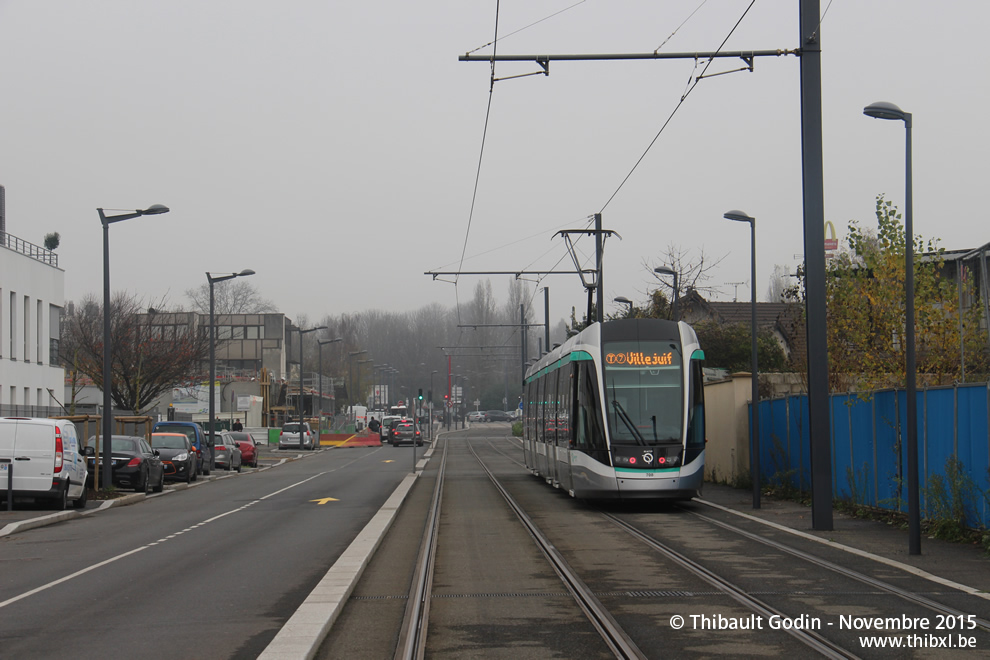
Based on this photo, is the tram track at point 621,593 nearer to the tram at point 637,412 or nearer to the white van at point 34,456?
the tram at point 637,412

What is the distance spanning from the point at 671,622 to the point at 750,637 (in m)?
0.80

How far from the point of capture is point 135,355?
53312mm

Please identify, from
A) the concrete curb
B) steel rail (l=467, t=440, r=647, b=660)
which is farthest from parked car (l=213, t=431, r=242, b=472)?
the concrete curb

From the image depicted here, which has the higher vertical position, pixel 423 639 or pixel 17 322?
pixel 17 322

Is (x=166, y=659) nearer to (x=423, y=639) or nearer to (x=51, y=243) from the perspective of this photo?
(x=423, y=639)

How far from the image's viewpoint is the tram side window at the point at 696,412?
19.3 m

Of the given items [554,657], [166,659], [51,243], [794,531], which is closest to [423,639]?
[554,657]

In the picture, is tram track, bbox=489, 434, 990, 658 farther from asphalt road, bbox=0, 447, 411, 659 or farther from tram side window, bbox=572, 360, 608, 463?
asphalt road, bbox=0, 447, 411, 659

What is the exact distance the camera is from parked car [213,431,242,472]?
4172cm

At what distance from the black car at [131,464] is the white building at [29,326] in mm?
12098

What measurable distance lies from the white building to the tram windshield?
26.7 m

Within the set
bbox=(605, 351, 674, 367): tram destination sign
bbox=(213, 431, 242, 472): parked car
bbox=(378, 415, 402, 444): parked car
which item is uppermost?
bbox=(605, 351, 674, 367): tram destination sign

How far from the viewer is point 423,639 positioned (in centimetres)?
799

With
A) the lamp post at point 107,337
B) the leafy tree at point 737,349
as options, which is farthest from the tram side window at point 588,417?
the leafy tree at point 737,349
